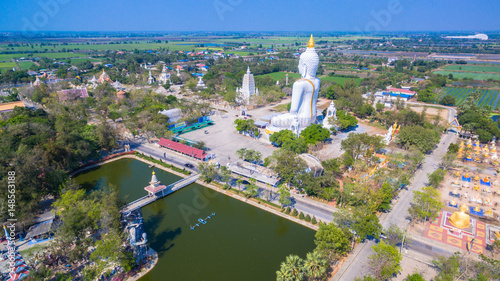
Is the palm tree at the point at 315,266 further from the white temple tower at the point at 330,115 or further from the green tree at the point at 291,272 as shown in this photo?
the white temple tower at the point at 330,115

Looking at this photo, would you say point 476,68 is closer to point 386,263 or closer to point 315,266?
point 386,263

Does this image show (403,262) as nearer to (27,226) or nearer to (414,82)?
(27,226)

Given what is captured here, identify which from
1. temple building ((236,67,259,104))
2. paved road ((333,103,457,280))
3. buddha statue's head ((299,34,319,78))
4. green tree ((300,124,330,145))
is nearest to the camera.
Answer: paved road ((333,103,457,280))

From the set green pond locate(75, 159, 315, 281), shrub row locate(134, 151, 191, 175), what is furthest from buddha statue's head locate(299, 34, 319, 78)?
green pond locate(75, 159, 315, 281)

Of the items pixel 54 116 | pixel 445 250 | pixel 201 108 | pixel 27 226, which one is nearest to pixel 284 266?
pixel 445 250

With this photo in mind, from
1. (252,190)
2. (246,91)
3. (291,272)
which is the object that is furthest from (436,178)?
(246,91)

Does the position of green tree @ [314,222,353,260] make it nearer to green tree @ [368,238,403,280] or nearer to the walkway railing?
green tree @ [368,238,403,280]
